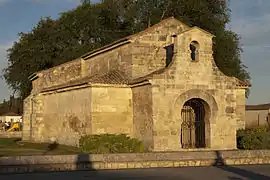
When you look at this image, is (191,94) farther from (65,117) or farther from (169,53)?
(65,117)

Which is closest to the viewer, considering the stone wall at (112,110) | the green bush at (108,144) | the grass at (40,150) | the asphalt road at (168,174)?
A: the asphalt road at (168,174)

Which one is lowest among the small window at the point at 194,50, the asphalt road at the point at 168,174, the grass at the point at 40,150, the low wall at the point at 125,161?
the asphalt road at the point at 168,174

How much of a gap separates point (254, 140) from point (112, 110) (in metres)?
7.75

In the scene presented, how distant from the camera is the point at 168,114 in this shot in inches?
875

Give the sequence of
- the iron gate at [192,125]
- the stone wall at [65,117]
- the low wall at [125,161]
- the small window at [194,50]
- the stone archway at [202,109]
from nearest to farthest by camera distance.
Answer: the low wall at [125,161], the stone archway at [202,109], the small window at [194,50], the stone wall at [65,117], the iron gate at [192,125]

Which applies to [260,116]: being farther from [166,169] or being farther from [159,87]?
[166,169]

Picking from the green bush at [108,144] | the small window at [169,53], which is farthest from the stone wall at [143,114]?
the green bush at [108,144]

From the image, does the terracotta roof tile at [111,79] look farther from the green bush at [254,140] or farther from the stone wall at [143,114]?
the green bush at [254,140]

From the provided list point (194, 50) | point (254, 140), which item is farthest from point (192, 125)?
point (194, 50)

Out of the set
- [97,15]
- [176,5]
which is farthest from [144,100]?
[97,15]

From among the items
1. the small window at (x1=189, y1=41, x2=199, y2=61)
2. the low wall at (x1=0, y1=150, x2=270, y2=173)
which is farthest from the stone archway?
the low wall at (x1=0, y1=150, x2=270, y2=173)

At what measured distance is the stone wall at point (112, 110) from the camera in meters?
23.3

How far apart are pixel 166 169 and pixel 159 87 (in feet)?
25.5

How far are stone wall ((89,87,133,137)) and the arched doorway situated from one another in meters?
3.21
